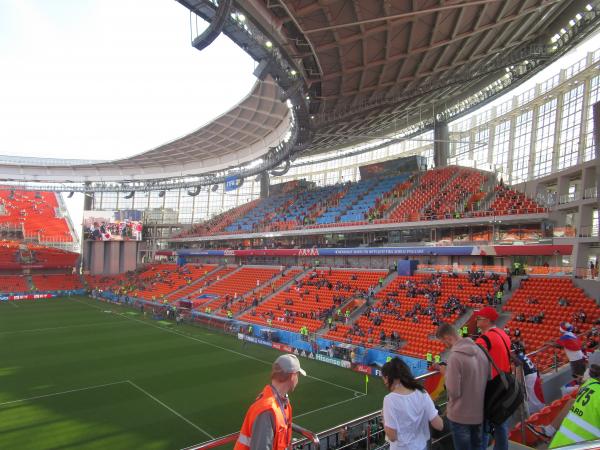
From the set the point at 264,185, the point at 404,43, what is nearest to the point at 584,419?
the point at 404,43

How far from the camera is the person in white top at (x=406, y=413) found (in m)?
3.40

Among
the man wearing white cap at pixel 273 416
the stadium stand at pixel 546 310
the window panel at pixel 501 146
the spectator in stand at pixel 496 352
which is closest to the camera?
the man wearing white cap at pixel 273 416

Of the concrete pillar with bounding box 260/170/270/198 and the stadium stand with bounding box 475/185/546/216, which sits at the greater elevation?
the concrete pillar with bounding box 260/170/270/198

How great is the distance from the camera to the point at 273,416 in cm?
298

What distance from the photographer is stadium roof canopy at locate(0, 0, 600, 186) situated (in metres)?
19.9

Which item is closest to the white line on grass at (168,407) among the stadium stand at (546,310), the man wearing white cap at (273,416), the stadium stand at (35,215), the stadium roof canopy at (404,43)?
the man wearing white cap at (273,416)

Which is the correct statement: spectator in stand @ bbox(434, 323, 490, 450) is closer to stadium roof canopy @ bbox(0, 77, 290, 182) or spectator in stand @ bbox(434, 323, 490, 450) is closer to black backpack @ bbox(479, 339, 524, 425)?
black backpack @ bbox(479, 339, 524, 425)

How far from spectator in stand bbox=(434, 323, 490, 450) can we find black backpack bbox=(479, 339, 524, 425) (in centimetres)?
12

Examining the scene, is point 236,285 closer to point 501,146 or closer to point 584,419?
point 501,146

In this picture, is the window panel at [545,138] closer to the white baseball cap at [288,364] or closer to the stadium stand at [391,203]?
the stadium stand at [391,203]

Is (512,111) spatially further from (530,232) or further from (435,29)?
(435,29)

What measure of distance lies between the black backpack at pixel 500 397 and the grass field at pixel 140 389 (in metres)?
11.5

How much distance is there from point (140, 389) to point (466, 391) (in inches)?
700

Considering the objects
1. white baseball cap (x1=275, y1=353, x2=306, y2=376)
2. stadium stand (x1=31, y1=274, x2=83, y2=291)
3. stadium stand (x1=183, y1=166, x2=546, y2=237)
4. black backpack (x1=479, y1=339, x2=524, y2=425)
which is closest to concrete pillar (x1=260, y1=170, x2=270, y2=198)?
stadium stand (x1=183, y1=166, x2=546, y2=237)
